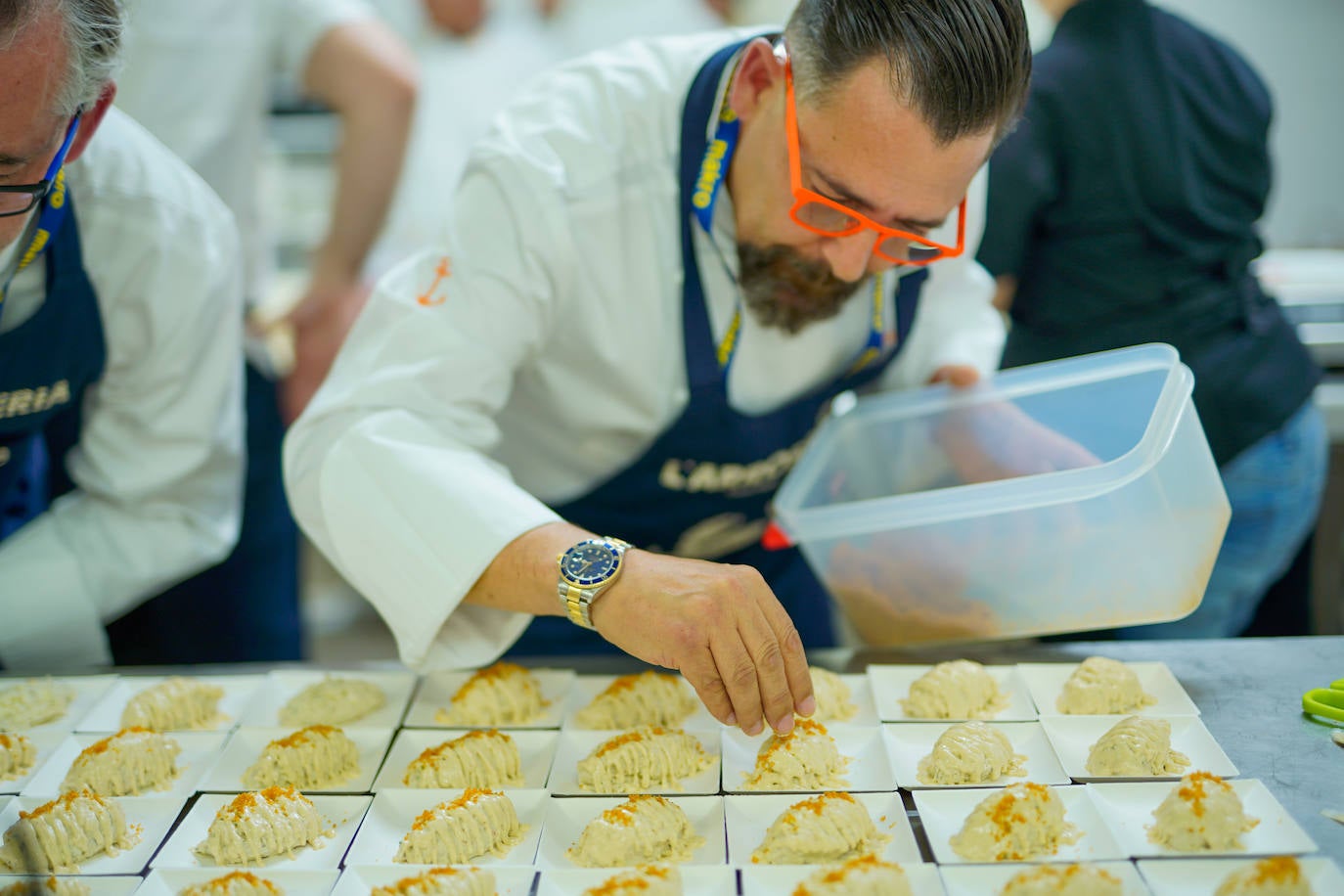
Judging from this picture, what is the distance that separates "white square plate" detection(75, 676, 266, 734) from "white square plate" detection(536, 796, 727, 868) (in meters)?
0.51

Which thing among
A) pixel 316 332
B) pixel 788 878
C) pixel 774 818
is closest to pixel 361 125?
pixel 316 332

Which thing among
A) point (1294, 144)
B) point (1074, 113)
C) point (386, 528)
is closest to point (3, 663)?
point (386, 528)

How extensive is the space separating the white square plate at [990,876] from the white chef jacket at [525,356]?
628 mm

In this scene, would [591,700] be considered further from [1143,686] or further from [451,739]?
[1143,686]

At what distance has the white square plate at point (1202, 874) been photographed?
1.10 meters

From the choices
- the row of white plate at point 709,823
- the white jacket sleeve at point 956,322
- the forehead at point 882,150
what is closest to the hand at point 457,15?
the white jacket sleeve at point 956,322

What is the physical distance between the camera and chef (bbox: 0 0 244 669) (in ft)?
5.28

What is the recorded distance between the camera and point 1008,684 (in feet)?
5.03

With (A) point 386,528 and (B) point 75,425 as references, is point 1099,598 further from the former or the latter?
(B) point 75,425

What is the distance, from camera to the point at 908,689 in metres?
1.54

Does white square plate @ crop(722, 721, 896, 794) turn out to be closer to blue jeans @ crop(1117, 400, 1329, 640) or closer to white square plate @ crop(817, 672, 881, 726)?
white square plate @ crop(817, 672, 881, 726)

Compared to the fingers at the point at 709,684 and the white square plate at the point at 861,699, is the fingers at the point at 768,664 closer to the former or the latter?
the fingers at the point at 709,684

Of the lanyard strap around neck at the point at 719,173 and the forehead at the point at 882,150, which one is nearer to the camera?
the forehead at the point at 882,150

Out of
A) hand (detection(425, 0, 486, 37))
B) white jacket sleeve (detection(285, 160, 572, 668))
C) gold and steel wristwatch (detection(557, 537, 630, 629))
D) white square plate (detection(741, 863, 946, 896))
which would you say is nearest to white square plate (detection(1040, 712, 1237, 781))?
white square plate (detection(741, 863, 946, 896))
